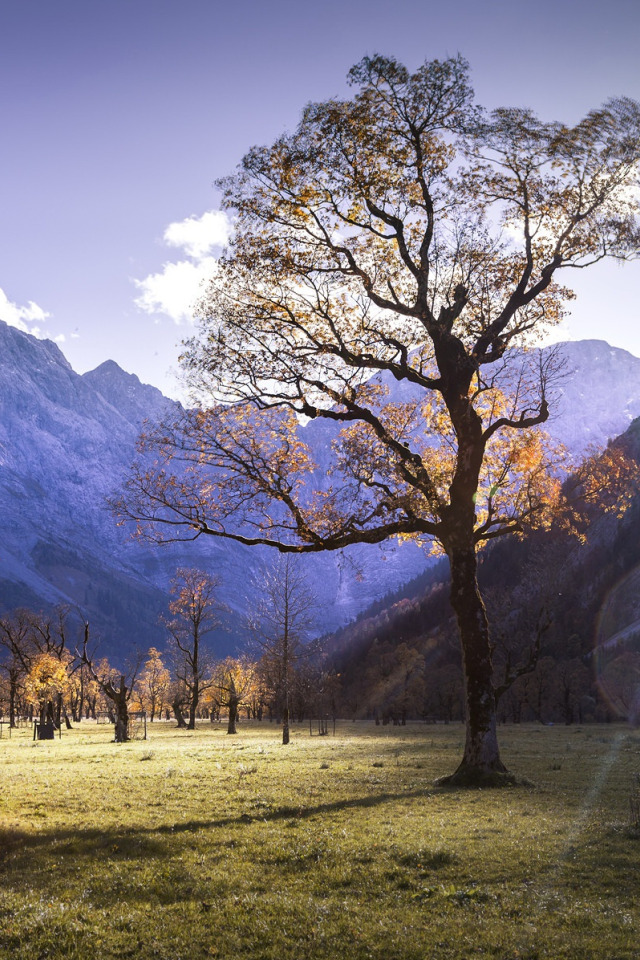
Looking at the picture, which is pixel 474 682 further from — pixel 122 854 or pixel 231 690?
pixel 231 690

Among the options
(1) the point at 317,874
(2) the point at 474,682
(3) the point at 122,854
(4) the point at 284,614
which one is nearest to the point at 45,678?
(4) the point at 284,614

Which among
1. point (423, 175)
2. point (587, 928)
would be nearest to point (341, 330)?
point (423, 175)

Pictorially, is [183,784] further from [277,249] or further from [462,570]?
[277,249]

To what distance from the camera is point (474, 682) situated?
2131 cm

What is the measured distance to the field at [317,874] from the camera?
7.40m

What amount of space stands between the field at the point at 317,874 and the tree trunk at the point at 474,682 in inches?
57.0

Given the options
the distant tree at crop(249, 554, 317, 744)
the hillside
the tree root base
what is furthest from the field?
the distant tree at crop(249, 554, 317, 744)

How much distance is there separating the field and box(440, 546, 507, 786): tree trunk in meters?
1.45

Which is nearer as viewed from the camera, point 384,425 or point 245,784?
point 245,784

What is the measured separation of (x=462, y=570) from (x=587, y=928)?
1441 centimetres

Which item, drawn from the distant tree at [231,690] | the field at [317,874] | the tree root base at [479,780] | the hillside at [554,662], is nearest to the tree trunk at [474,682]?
the tree root base at [479,780]

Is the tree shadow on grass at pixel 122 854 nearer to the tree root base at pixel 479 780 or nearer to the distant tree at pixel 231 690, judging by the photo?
the tree root base at pixel 479 780

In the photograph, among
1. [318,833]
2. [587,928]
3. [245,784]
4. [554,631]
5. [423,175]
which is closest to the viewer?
[587,928]

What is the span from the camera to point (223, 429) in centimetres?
2144
